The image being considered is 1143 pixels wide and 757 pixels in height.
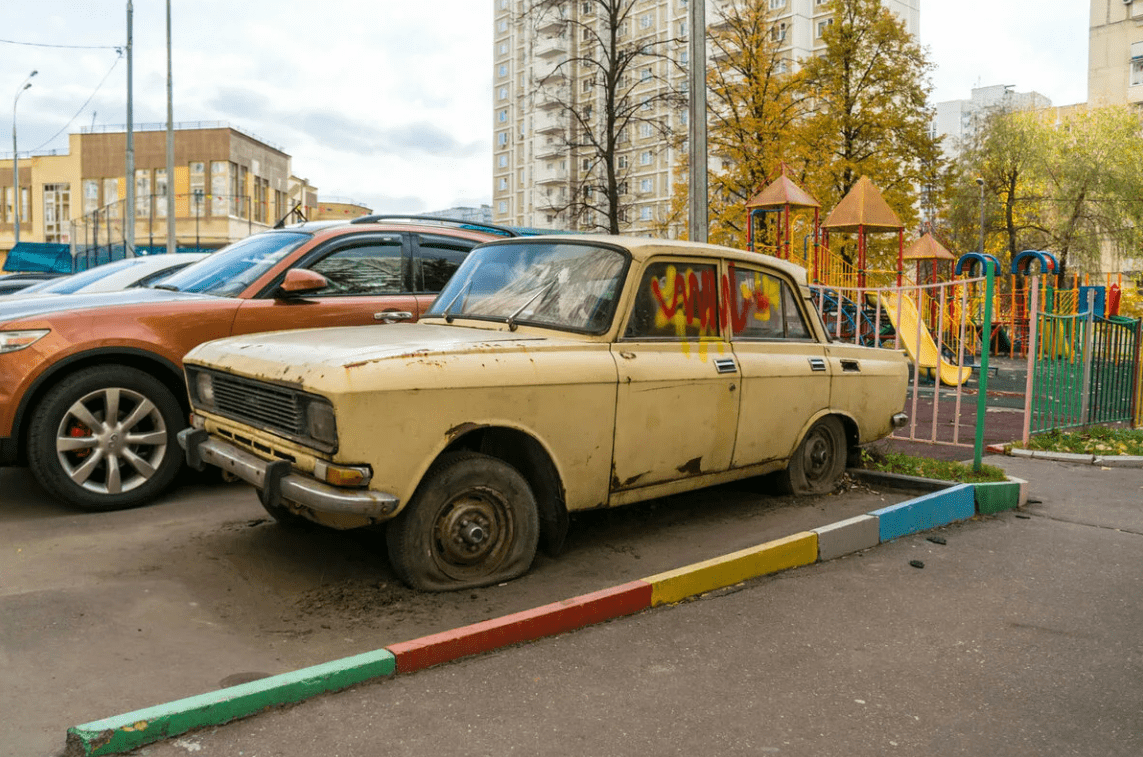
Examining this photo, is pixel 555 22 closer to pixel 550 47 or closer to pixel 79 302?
pixel 79 302

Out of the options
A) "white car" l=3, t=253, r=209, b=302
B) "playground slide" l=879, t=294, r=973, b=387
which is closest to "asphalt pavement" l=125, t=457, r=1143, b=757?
"white car" l=3, t=253, r=209, b=302

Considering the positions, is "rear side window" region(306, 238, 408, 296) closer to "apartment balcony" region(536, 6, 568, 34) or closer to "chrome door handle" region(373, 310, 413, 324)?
"chrome door handle" region(373, 310, 413, 324)

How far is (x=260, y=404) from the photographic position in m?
4.30

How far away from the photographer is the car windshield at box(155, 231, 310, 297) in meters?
6.29

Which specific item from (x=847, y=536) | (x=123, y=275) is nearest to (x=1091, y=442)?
(x=847, y=536)

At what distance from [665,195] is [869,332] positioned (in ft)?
195

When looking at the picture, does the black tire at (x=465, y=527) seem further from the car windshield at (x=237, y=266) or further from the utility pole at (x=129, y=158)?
the utility pole at (x=129, y=158)

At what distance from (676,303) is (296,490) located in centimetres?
233

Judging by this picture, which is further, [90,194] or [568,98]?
[568,98]

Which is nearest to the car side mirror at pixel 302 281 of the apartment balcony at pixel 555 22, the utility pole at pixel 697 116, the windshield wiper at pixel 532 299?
the windshield wiper at pixel 532 299

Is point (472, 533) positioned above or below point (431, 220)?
below

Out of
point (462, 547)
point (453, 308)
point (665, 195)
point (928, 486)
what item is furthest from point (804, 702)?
point (665, 195)

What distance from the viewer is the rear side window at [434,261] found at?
22.4 feet

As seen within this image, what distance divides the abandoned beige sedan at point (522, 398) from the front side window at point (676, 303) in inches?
0.5
